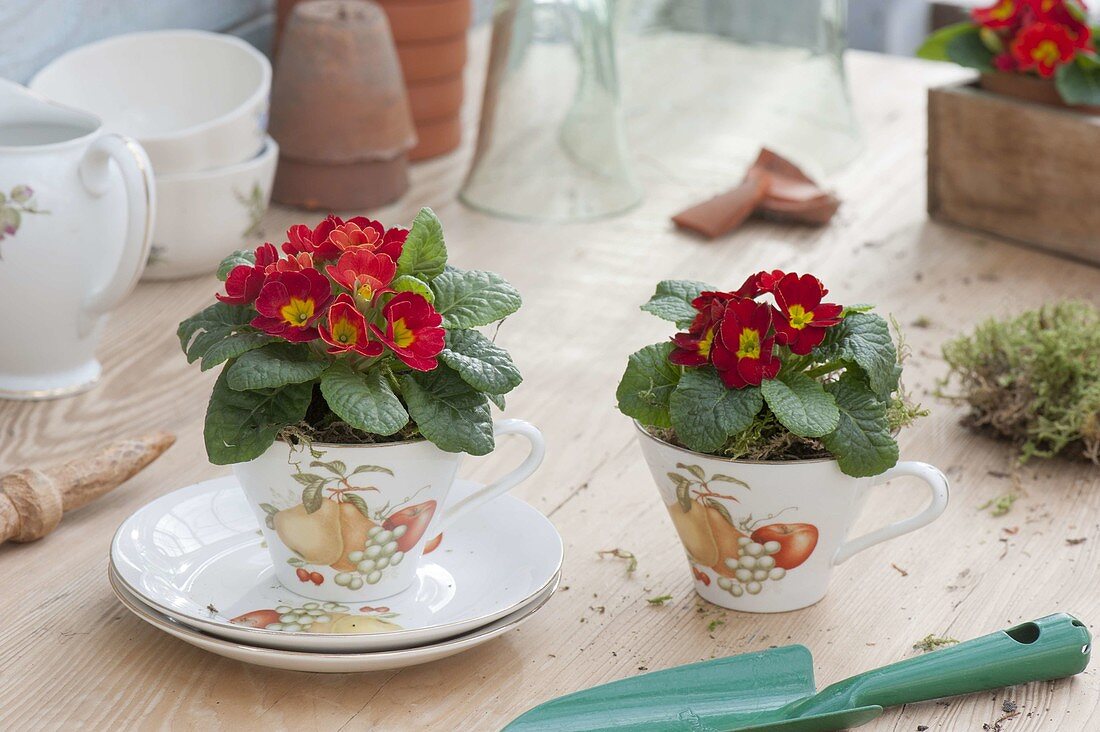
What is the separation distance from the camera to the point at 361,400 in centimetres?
59

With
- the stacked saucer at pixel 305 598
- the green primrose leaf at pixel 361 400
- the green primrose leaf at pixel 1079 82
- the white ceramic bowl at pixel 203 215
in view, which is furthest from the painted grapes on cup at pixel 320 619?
the green primrose leaf at pixel 1079 82

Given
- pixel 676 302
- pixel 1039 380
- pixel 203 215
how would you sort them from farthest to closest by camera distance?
pixel 203 215 → pixel 1039 380 → pixel 676 302

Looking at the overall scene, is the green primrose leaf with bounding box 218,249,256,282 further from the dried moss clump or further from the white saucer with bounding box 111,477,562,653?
the dried moss clump

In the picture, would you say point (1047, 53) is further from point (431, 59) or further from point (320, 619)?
point (320, 619)

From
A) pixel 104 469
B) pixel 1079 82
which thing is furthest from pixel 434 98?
pixel 104 469

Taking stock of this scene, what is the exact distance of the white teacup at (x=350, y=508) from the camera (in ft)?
2.03

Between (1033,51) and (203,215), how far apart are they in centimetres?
80

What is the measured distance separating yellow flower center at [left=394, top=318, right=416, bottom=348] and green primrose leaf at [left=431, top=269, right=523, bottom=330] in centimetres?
4

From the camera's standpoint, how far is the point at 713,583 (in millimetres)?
719

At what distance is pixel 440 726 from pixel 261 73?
2.66ft

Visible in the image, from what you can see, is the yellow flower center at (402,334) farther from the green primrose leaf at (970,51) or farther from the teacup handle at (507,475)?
the green primrose leaf at (970,51)

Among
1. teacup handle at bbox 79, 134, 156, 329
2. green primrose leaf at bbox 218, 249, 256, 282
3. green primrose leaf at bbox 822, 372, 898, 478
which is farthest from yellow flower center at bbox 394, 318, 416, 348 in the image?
teacup handle at bbox 79, 134, 156, 329

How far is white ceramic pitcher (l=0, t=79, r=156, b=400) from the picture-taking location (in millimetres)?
930

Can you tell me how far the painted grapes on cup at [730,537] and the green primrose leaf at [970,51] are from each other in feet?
2.63
